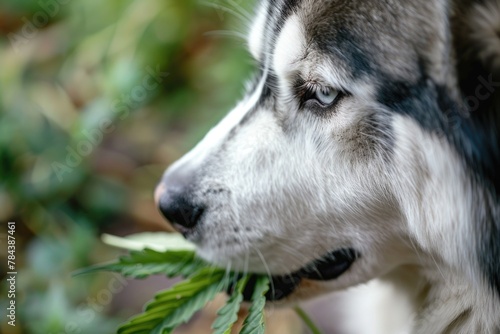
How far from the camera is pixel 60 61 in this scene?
284 cm

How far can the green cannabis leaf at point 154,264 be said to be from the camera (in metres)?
1.25

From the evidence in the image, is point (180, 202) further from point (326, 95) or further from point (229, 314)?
point (326, 95)

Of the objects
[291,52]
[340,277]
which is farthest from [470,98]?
[340,277]

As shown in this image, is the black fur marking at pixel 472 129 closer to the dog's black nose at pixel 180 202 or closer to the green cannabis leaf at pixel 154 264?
the dog's black nose at pixel 180 202

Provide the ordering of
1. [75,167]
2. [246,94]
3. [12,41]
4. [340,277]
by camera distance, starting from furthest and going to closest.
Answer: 1. [12,41]
2. [75,167]
3. [246,94]
4. [340,277]

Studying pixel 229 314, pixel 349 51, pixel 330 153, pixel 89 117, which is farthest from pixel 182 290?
pixel 89 117

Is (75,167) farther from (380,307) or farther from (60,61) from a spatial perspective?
(380,307)


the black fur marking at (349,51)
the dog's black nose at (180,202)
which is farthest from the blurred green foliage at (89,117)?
the black fur marking at (349,51)

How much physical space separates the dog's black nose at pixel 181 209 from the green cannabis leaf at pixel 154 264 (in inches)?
3.1

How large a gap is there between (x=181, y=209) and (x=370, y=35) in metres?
0.45

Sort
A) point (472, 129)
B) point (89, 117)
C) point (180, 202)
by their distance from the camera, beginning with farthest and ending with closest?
point (89, 117), point (180, 202), point (472, 129)

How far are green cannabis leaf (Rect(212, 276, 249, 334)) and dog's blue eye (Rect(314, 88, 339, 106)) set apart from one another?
0.36m

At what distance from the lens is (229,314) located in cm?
118

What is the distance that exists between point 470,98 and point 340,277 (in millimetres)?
415
